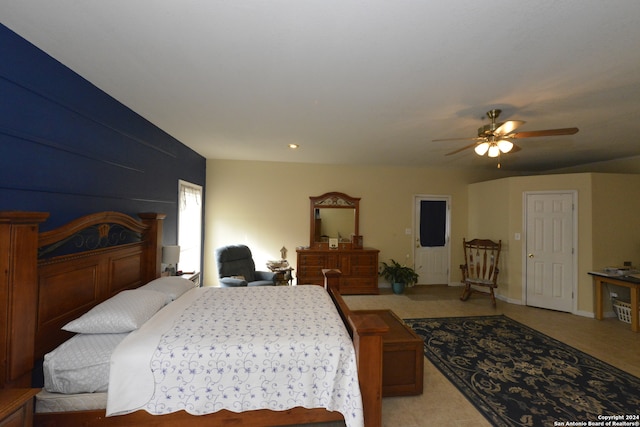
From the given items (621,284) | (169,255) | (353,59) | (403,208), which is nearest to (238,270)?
(169,255)

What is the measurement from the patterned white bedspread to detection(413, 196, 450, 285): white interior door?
4211mm

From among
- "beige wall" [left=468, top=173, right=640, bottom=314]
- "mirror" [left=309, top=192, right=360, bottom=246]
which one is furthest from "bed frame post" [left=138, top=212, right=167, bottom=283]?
"beige wall" [left=468, top=173, right=640, bottom=314]

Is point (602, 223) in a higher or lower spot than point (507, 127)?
lower

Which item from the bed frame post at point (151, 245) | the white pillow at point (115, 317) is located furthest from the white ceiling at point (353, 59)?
the white pillow at point (115, 317)

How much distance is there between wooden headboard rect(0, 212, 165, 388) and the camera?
1.25 metres

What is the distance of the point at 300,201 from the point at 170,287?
301cm

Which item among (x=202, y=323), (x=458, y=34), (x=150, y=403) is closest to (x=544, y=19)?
Answer: (x=458, y=34)

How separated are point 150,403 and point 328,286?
1.72 m

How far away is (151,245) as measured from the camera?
→ 2590 mm

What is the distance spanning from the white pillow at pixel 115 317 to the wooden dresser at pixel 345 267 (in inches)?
120

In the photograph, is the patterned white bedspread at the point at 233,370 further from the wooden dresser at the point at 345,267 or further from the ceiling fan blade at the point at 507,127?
the wooden dresser at the point at 345,267

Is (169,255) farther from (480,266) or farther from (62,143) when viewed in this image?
(480,266)

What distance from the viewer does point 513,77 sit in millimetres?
1812

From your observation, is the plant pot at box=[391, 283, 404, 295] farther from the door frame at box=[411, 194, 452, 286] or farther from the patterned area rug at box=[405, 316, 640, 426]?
the patterned area rug at box=[405, 316, 640, 426]
